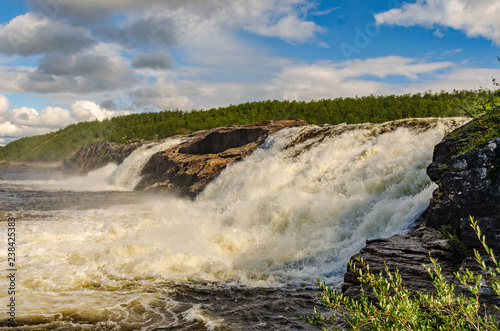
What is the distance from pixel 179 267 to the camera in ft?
31.0

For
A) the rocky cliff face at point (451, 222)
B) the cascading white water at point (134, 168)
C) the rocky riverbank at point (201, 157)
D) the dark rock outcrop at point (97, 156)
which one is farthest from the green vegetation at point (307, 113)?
the rocky cliff face at point (451, 222)

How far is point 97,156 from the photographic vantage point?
54688 mm

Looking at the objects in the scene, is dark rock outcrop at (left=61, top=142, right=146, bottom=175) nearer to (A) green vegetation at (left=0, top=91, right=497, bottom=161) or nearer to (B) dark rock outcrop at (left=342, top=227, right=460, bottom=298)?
(A) green vegetation at (left=0, top=91, right=497, bottom=161)

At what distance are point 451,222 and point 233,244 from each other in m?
6.41

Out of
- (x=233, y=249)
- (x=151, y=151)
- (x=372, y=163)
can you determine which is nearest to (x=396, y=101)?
(x=151, y=151)

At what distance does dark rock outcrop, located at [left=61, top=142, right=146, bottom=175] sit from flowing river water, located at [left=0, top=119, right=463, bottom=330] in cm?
2626

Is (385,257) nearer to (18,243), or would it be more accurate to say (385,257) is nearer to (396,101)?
(18,243)

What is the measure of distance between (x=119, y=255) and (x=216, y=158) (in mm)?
16921

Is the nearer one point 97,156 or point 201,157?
point 201,157

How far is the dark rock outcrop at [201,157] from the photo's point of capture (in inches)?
1004

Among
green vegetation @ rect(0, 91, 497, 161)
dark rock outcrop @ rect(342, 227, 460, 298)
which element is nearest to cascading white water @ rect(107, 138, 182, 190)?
dark rock outcrop @ rect(342, 227, 460, 298)

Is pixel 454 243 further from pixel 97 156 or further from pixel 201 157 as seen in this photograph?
pixel 97 156

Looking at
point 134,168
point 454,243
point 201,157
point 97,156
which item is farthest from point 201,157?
point 97,156

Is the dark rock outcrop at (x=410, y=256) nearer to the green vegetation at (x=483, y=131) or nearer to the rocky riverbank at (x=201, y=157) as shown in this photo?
the green vegetation at (x=483, y=131)
